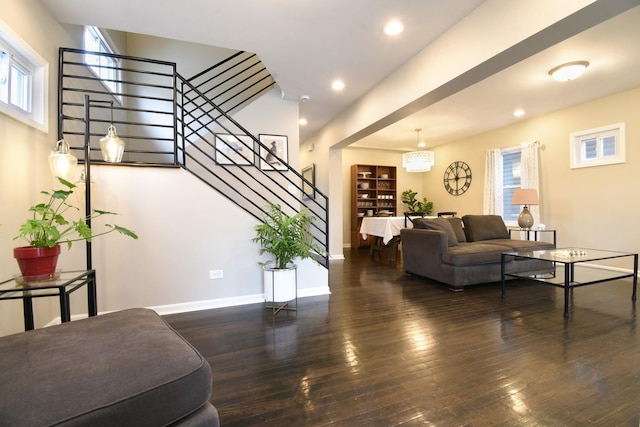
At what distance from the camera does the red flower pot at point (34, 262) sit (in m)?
1.59

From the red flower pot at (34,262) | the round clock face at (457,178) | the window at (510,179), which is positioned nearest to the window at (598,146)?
the window at (510,179)

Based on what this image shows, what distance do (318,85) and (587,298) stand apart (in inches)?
164

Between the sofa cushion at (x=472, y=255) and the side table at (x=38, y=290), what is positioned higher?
the side table at (x=38, y=290)

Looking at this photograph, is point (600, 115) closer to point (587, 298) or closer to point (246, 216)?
point (587, 298)

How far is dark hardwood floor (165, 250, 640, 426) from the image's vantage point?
4.66 ft

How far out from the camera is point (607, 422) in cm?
134

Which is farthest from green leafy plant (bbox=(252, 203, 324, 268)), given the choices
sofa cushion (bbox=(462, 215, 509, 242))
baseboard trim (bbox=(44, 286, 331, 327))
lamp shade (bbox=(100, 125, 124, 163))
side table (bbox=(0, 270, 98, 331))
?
sofa cushion (bbox=(462, 215, 509, 242))

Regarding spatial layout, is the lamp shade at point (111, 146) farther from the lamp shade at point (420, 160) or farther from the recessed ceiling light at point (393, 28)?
the lamp shade at point (420, 160)

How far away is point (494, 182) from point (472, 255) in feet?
10.8

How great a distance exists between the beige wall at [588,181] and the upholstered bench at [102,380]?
5.90 m

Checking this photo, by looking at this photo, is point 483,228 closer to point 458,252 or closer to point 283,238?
point 458,252

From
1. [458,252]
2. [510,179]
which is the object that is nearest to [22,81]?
[458,252]

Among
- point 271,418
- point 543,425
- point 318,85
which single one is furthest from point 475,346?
point 318,85

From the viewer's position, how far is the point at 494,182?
19.8 ft
